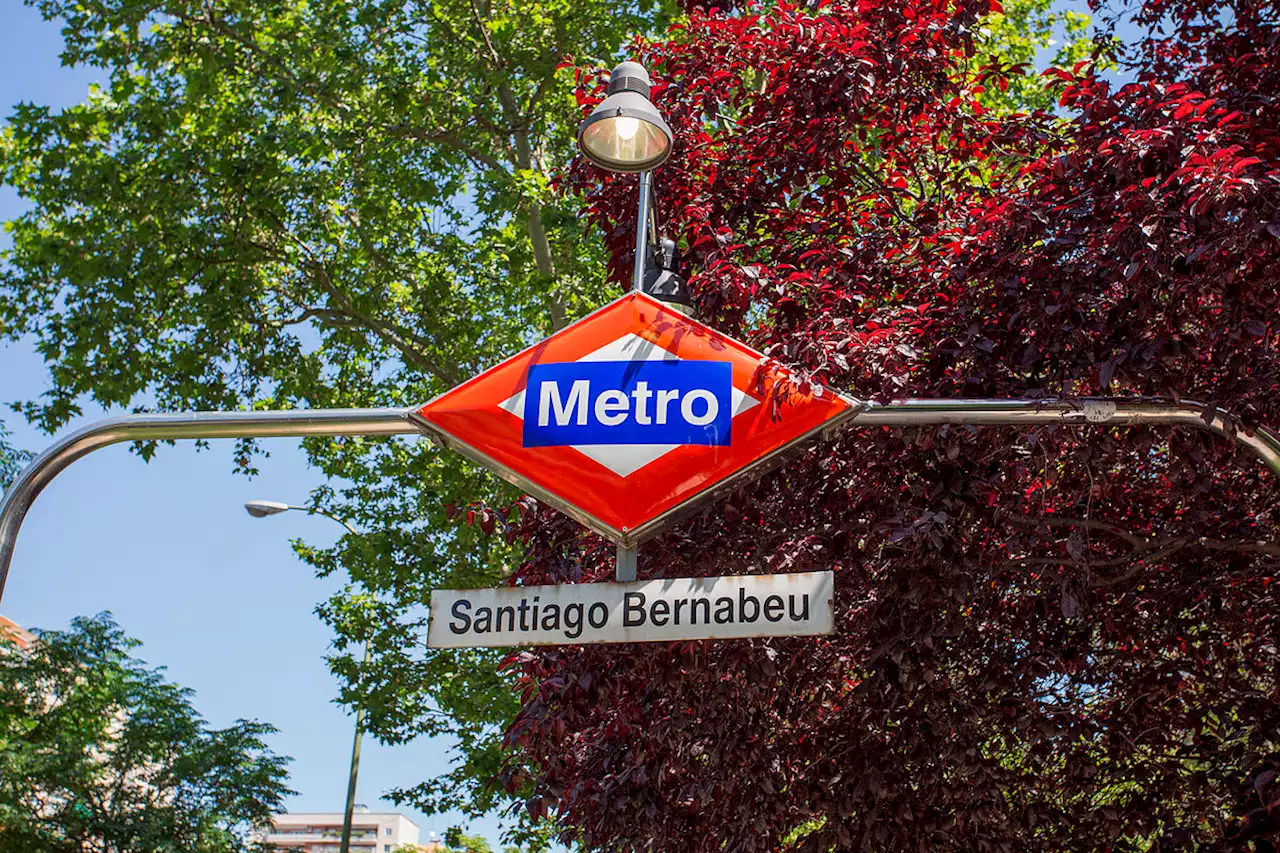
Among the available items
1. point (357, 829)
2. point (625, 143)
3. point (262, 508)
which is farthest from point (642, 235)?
point (357, 829)

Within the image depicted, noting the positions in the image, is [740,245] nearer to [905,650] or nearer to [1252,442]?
[905,650]

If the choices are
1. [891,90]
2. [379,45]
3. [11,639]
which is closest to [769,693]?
[891,90]

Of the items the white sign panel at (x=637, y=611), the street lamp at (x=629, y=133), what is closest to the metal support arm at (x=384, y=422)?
the white sign panel at (x=637, y=611)

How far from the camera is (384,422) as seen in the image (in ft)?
15.6

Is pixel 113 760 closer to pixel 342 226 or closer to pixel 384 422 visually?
pixel 342 226

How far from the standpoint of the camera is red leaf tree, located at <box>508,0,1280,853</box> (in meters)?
5.24

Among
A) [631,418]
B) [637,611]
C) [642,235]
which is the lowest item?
[637,611]

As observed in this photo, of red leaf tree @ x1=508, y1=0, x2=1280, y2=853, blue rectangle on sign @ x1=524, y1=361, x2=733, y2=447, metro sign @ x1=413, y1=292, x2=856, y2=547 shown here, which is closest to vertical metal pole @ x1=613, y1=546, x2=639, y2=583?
metro sign @ x1=413, y1=292, x2=856, y2=547

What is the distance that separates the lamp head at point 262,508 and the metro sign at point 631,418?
47.7ft

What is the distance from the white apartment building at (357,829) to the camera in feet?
448

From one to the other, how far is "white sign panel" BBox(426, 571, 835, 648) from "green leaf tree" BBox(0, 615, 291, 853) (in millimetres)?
22865

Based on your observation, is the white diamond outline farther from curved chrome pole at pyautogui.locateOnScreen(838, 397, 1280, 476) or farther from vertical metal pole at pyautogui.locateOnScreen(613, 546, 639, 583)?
curved chrome pole at pyautogui.locateOnScreen(838, 397, 1280, 476)

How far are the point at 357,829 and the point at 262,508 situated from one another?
121m

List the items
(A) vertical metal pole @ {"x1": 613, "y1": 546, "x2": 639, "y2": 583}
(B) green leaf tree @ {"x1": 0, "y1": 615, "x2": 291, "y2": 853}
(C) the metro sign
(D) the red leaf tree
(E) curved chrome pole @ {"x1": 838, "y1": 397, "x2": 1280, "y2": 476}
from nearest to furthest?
(A) vertical metal pole @ {"x1": 613, "y1": 546, "x2": 639, "y2": 583} < (E) curved chrome pole @ {"x1": 838, "y1": 397, "x2": 1280, "y2": 476} < (C) the metro sign < (D) the red leaf tree < (B) green leaf tree @ {"x1": 0, "y1": 615, "x2": 291, "y2": 853}
